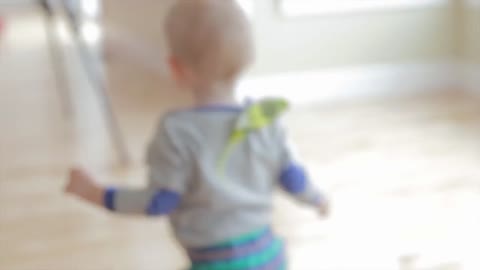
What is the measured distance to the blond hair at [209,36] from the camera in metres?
0.79

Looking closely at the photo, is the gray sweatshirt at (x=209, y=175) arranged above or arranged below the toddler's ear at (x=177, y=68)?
below

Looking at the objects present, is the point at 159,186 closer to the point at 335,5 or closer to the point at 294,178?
the point at 294,178

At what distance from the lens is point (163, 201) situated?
82 cm

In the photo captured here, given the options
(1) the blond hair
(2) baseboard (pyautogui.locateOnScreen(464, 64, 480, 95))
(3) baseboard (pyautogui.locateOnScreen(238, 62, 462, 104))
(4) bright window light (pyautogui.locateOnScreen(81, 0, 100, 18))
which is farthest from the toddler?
(2) baseboard (pyautogui.locateOnScreen(464, 64, 480, 95))

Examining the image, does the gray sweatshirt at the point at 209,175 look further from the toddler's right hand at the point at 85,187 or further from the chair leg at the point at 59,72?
the chair leg at the point at 59,72

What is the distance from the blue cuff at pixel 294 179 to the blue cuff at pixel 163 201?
0.49ft

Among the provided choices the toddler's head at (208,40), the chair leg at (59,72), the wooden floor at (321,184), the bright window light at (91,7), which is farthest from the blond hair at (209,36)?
the chair leg at (59,72)

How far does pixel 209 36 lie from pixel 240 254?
280 millimetres

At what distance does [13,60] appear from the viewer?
3.34 meters

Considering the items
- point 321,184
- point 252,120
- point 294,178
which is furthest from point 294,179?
point 321,184

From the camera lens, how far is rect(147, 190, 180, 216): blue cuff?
820mm

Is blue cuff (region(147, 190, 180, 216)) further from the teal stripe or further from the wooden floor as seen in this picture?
the wooden floor

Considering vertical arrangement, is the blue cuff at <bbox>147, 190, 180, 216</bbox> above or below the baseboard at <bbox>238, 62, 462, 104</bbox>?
above

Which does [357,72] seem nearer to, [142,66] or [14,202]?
[142,66]
